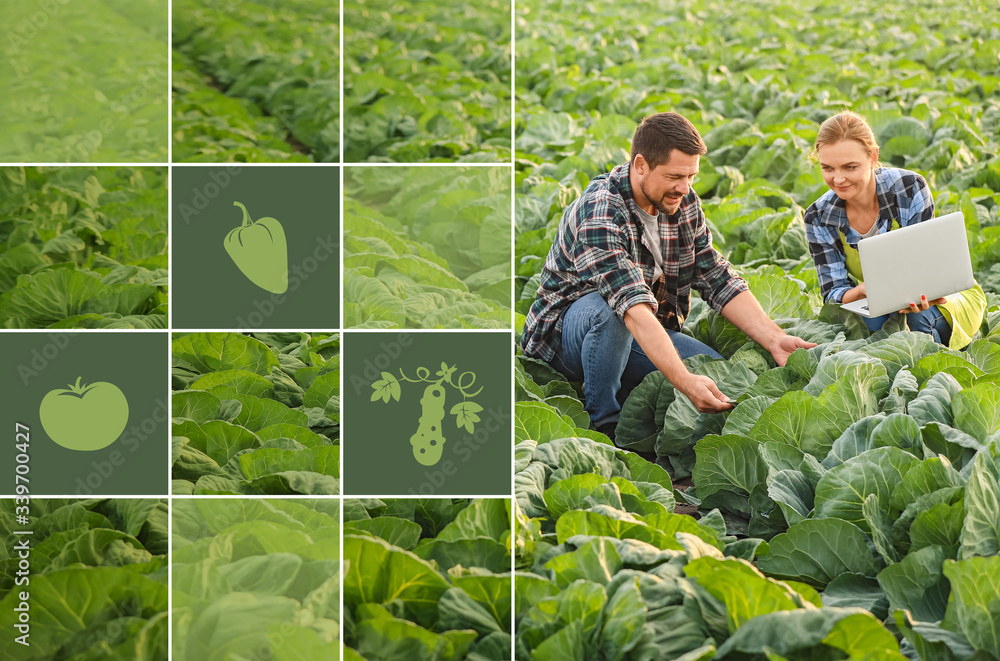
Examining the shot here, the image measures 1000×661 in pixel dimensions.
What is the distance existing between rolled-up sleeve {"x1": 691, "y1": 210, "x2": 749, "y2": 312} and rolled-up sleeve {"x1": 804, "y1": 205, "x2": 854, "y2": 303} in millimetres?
354

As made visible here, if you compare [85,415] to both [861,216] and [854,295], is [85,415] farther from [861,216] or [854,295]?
[861,216]

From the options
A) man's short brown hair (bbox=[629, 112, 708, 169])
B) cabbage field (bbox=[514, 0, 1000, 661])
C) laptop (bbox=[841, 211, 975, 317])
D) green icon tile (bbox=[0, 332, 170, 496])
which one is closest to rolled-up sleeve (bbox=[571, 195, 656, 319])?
man's short brown hair (bbox=[629, 112, 708, 169])

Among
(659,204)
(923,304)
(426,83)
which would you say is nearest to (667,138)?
(659,204)

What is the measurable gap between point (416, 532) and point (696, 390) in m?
1.14

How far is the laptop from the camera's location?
3043 mm

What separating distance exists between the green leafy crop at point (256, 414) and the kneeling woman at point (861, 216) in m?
1.89

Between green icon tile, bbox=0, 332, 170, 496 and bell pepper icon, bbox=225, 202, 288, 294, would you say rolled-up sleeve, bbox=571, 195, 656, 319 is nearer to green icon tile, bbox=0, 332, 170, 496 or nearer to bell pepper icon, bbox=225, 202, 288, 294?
bell pepper icon, bbox=225, 202, 288, 294

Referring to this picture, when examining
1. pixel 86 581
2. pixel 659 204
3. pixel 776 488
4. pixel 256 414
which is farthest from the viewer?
pixel 659 204

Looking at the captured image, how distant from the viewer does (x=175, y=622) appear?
197cm

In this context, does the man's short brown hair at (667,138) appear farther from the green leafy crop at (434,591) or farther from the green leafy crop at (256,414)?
the green leafy crop at (434,591)

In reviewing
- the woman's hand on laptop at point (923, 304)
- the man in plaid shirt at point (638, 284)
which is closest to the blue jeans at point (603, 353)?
the man in plaid shirt at point (638, 284)

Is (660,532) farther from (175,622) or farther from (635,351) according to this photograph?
(635,351)

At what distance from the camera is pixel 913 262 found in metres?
3.08

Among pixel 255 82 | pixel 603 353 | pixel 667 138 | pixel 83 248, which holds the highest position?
pixel 255 82
